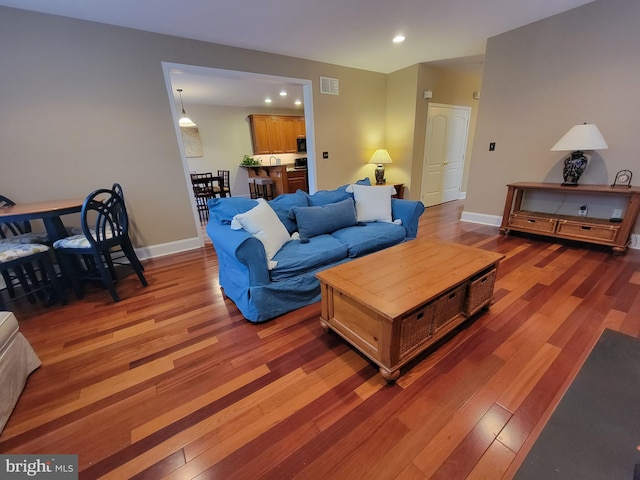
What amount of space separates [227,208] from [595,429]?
7.30 ft

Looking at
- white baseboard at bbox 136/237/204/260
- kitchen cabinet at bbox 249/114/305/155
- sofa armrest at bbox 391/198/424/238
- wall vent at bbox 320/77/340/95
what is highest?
wall vent at bbox 320/77/340/95

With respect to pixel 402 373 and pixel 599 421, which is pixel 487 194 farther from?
pixel 599 421

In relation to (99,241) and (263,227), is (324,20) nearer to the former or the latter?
(263,227)

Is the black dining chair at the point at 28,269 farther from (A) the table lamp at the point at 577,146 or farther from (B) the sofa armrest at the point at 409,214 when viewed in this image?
(A) the table lamp at the point at 577,146

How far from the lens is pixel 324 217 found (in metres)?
2.45

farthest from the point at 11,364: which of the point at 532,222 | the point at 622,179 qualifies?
the point at 622,179

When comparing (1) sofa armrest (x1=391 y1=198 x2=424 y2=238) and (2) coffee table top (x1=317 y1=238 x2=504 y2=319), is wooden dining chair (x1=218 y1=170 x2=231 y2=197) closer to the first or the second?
(1) sofa armrest (x1=391 y1=198 x2=424 y2=238)

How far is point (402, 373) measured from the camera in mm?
1426

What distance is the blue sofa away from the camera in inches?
72.5

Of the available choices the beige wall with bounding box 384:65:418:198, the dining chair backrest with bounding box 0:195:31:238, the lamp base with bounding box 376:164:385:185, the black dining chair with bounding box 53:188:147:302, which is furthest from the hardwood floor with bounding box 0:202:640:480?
the beige wall with bounding box 384:65:418:198

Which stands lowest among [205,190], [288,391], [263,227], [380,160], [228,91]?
[288,391]

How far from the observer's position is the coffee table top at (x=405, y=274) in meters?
1.36

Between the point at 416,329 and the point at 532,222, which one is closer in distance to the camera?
the point at 416,329

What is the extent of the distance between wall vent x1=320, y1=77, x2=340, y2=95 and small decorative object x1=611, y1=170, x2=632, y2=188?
377cm
